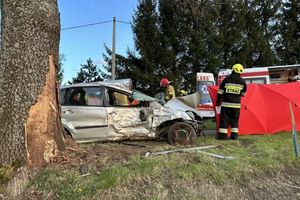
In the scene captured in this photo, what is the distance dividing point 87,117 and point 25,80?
3.22m

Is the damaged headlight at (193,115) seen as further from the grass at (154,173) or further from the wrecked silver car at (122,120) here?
the grass at (154,173)

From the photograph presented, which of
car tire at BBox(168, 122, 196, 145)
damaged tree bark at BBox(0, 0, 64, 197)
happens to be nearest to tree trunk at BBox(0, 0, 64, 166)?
damaged tree bark at BBox(0, 0, 64, 197)

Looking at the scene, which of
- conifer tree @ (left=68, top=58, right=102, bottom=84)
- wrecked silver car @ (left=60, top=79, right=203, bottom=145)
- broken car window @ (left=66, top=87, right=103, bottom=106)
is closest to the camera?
wrecked silver car @ (left=60, top=79, right=203, bottom=145)

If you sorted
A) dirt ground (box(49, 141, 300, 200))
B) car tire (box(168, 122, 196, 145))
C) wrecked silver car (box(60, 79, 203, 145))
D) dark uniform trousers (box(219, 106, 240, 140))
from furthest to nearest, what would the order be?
dark uniform trousers (box(219, 106, 240, 140)) < wrecked silver car (box(60, 79, 203, 145)) < car tire (box(168, 122, 196, 145)) < dirt ground (box(49, 141, 300, 200))

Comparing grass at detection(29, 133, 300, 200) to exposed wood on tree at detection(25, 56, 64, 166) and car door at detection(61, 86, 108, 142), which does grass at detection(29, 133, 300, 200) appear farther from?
car door at detection(61, 86, 108, 142)

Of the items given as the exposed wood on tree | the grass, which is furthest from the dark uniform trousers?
the exposed wood on tree

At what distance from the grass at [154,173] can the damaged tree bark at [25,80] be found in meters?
0.49

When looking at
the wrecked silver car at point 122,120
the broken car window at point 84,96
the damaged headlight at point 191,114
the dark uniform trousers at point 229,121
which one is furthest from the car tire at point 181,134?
the broken car window at point 84,96

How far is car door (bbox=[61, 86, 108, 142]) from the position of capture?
9.57 meters

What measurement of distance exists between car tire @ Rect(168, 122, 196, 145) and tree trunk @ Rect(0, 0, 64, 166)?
330 cm

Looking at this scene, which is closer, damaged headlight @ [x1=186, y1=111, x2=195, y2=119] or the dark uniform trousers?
damaged headlight @ [x1=186, y1=111, x2=195, y2=119]

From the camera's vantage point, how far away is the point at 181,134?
31.0ft

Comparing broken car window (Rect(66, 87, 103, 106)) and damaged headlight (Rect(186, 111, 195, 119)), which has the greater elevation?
broken car window (Rect(66, 87, 103, 106))

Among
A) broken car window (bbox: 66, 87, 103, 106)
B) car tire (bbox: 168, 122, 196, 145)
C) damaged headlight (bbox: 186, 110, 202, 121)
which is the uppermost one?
broken car window (bbox: 66, 87, 103, 106)
